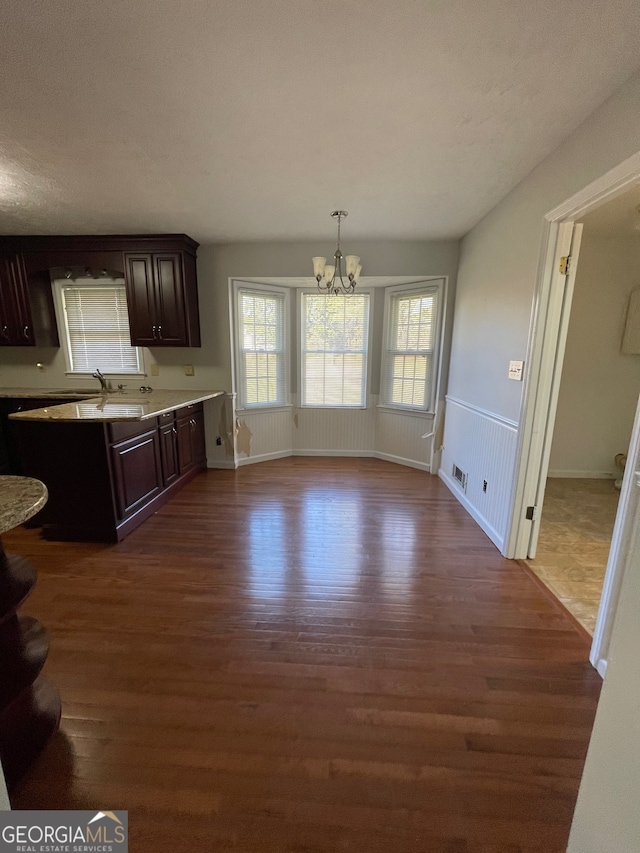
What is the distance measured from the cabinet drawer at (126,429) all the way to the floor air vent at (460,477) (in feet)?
9.78

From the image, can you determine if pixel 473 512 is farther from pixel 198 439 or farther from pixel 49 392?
pixel 49 392

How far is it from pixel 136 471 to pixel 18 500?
186 cm

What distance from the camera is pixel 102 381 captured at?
3.83 metres

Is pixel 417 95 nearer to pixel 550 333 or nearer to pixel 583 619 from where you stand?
pixel 550 333

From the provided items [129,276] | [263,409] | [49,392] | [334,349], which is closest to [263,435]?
[263,409]

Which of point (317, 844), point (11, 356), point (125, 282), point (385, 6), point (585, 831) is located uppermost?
point (385, 6)

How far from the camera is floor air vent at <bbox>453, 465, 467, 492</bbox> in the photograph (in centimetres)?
319

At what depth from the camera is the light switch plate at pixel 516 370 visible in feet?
7.28

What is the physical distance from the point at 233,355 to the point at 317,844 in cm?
377

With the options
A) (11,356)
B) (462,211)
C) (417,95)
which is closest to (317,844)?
(417,95)

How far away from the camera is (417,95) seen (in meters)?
1.52

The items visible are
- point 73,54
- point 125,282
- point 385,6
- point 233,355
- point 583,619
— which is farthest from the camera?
point 233,355

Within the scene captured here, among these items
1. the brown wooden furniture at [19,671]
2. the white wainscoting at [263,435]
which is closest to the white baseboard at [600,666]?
the brown wooden furniture at [19,671]

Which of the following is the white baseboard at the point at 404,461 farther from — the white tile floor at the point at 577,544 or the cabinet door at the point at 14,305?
the cabinet door at the point at 14,305
